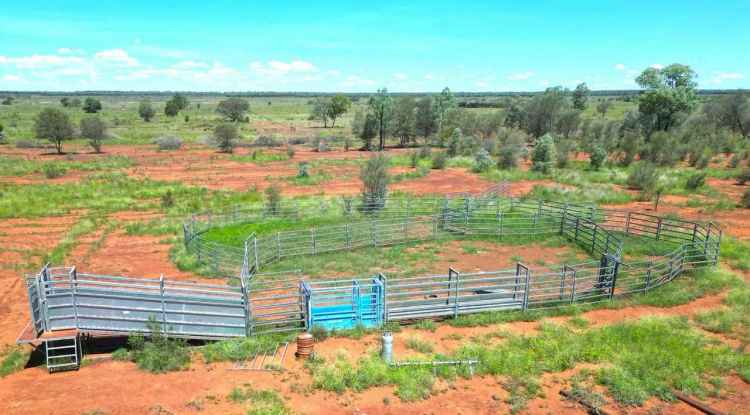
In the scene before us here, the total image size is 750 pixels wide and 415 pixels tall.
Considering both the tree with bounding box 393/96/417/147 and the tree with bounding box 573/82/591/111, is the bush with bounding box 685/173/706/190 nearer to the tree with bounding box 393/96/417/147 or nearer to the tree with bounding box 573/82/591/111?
the tree with bounding box 393/96/417/147

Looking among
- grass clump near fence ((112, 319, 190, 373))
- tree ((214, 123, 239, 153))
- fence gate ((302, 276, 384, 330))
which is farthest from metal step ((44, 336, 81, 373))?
tree ((214, 123, 239, 153))

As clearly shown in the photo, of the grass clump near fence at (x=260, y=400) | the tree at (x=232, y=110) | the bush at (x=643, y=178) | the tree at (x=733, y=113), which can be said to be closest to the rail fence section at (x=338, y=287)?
the grass clump near fence at (x=260, y=400)

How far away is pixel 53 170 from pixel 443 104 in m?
43.7

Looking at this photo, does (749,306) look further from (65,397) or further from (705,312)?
(65,397)

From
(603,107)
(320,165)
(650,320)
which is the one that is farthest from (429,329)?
(603,107)

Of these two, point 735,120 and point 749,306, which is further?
point 735,120

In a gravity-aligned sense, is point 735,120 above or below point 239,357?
above

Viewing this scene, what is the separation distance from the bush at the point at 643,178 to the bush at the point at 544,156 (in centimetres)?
657

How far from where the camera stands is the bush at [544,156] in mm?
36719

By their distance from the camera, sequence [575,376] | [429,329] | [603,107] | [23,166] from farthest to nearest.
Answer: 1. [603,107]
2. [23,166]
3. [429,329]
4. [575,376]

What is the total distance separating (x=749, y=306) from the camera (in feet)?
41.9

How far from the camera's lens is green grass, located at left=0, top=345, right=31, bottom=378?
377 inches

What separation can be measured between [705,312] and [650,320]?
6.09ft

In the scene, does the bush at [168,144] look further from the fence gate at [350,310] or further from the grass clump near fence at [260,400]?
the grass clump near fence at [260,400]
